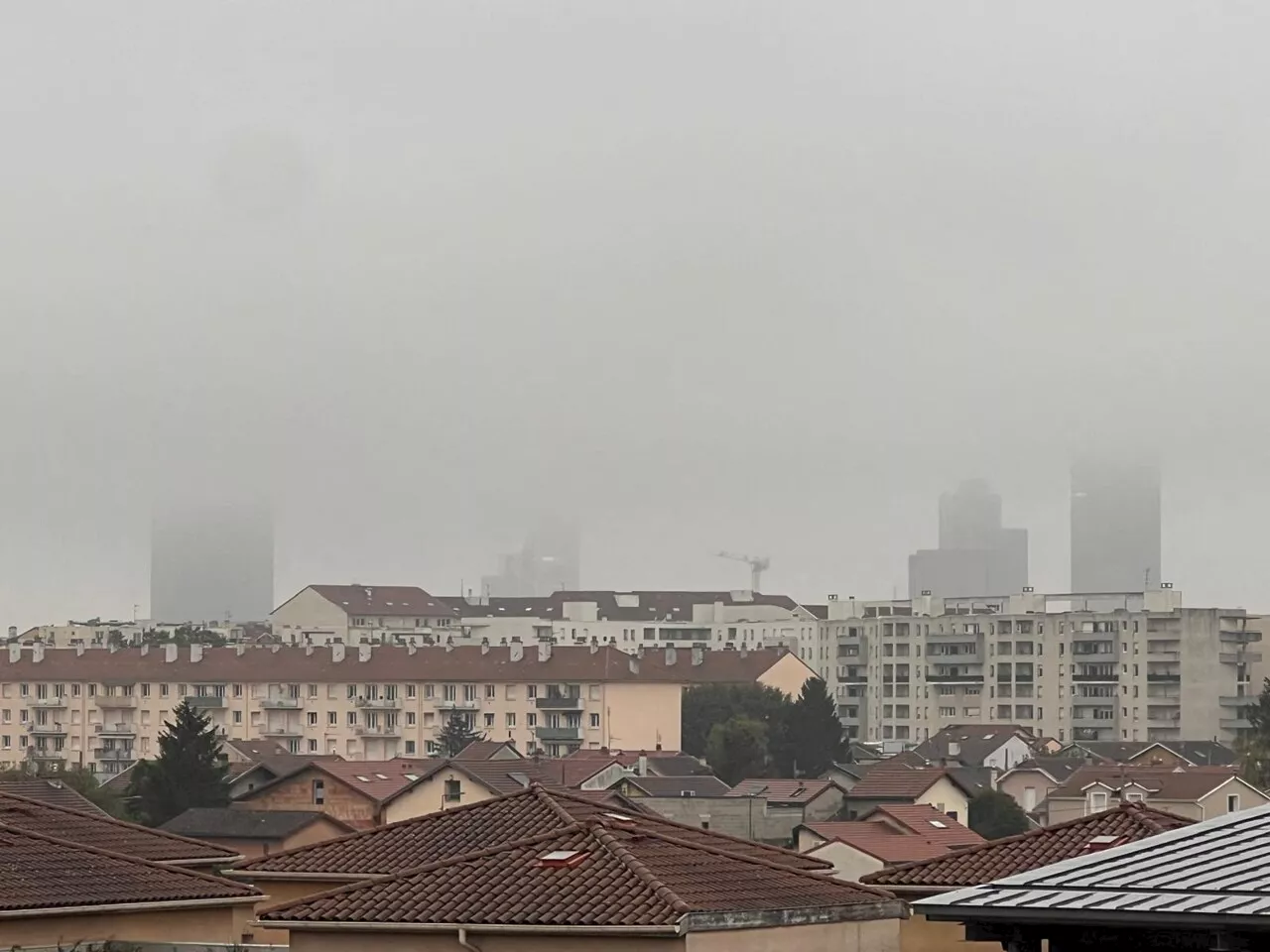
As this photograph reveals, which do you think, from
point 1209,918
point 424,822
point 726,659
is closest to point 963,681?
point 726,659

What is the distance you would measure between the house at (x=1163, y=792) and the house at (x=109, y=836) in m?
47.8

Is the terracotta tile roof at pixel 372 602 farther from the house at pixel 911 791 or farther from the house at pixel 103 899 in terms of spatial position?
the house at pixel 103 899

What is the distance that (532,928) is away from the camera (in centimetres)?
1923

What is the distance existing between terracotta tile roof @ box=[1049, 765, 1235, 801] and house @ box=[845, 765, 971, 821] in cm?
312

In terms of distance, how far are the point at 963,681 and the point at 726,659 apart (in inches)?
807

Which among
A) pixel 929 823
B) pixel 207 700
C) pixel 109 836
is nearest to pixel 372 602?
pixel 207 700

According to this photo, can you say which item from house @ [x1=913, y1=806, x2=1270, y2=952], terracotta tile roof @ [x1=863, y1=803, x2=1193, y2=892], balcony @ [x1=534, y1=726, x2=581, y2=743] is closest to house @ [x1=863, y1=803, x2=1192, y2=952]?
terracotta tile roof @ [x1=863, y1=803, x2=1193, y2=892]

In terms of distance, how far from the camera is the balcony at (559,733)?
13175cm

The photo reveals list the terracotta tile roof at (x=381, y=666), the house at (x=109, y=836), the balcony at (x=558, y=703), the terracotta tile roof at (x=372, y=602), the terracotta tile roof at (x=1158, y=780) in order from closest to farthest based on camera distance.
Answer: the house at (x=109, y=836)
the terracotta tile roof at (x=1158, y=780)
the balcony at (x=558, y=703)
the terracotta tile roof at (x=381, y=666)
the terracotta tile roof at (x=372, y=602)

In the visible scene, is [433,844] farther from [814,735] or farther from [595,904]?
[814,735]

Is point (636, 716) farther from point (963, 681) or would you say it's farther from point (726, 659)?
point (963, 681)

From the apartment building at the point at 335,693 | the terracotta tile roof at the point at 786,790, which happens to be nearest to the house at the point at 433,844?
the terracotta tile roof at the point at 786,790

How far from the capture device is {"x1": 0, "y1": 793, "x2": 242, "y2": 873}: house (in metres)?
24.5

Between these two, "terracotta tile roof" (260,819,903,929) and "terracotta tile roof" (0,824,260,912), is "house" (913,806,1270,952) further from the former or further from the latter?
"terracotta tile roof" (0,824,260,912)
